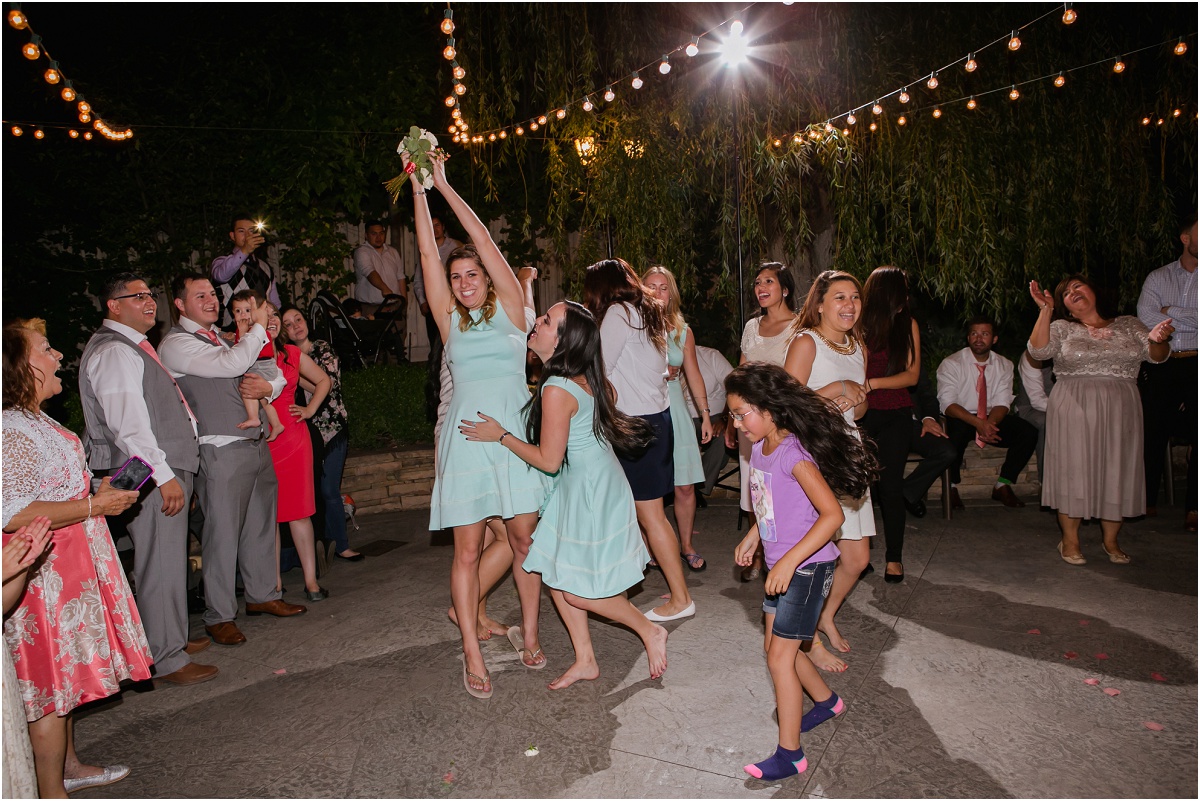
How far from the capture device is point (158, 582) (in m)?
4.08

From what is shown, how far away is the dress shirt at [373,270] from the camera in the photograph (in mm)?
9727

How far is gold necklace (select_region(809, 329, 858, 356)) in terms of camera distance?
4.02 metres

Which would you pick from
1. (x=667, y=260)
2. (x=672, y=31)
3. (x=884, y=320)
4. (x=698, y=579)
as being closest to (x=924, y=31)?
(x=672, y=31)

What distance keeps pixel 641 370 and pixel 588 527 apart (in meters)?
1.22

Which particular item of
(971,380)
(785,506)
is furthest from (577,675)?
(971,380)

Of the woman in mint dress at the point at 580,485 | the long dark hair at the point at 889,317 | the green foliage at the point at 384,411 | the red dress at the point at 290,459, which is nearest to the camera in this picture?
the woman in mint dress at the point at 580,485

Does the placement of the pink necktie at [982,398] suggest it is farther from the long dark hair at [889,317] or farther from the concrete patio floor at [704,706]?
the long dark hair at [889,317]

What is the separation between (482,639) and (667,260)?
4.36 meters

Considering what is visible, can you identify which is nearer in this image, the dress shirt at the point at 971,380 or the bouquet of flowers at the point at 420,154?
the bouquet of flowers at the point at 420,154

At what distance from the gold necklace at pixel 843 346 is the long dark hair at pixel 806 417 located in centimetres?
81

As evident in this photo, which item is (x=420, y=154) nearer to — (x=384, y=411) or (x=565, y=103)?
(x=565, y=103)

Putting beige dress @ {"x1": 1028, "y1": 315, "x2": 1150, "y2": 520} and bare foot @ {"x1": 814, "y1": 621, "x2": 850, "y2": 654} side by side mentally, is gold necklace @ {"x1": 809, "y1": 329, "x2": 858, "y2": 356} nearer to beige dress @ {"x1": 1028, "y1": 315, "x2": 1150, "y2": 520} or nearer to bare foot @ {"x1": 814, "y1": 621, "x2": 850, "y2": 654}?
bare foot @ {"x1": 814, "y1": 621, "x2": 850, "y2": 654}

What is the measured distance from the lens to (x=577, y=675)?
379 centimetres

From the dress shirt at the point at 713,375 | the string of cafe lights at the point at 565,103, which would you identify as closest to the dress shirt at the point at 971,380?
the dress shirt at the point at 713,375
